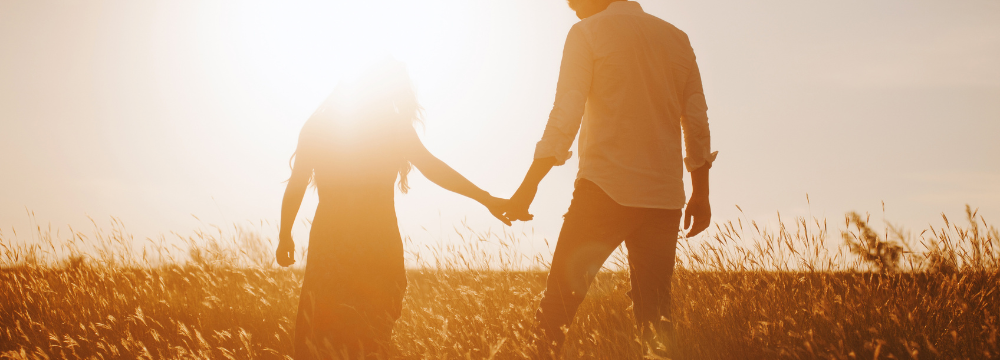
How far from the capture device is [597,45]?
1.97 m

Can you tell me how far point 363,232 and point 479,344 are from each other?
0.88 metres

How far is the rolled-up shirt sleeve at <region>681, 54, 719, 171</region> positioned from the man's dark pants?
0.79 feet

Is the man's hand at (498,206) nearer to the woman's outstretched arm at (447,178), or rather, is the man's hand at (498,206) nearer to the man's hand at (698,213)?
the woman's outstretched arm at (447,178)

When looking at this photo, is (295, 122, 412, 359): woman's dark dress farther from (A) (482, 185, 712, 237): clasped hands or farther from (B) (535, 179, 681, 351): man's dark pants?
(B) (535, 179, 681, 351): man's dark pants

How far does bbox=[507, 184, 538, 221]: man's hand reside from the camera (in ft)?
6.68

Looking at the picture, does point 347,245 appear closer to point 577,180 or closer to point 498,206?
point 498,206

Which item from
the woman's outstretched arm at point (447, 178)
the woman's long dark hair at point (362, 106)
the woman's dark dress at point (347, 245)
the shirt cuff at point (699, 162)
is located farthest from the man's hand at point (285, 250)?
the shirt cuff at point (699, 162)

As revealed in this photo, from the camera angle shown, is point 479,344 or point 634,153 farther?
point 479,344

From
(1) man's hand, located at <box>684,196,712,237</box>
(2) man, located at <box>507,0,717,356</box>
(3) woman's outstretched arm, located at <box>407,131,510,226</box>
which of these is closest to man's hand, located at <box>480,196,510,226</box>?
(3) woman's outstretched arm, located at <box>407,131,510,226</box>

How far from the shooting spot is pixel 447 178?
2.34 m

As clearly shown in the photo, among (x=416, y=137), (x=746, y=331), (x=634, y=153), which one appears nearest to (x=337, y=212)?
(x=416, y=137)

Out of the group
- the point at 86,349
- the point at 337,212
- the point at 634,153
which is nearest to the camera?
the point at 634,153

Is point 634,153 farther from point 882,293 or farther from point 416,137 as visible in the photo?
point 882,293

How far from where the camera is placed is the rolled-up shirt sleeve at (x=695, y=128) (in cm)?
207
